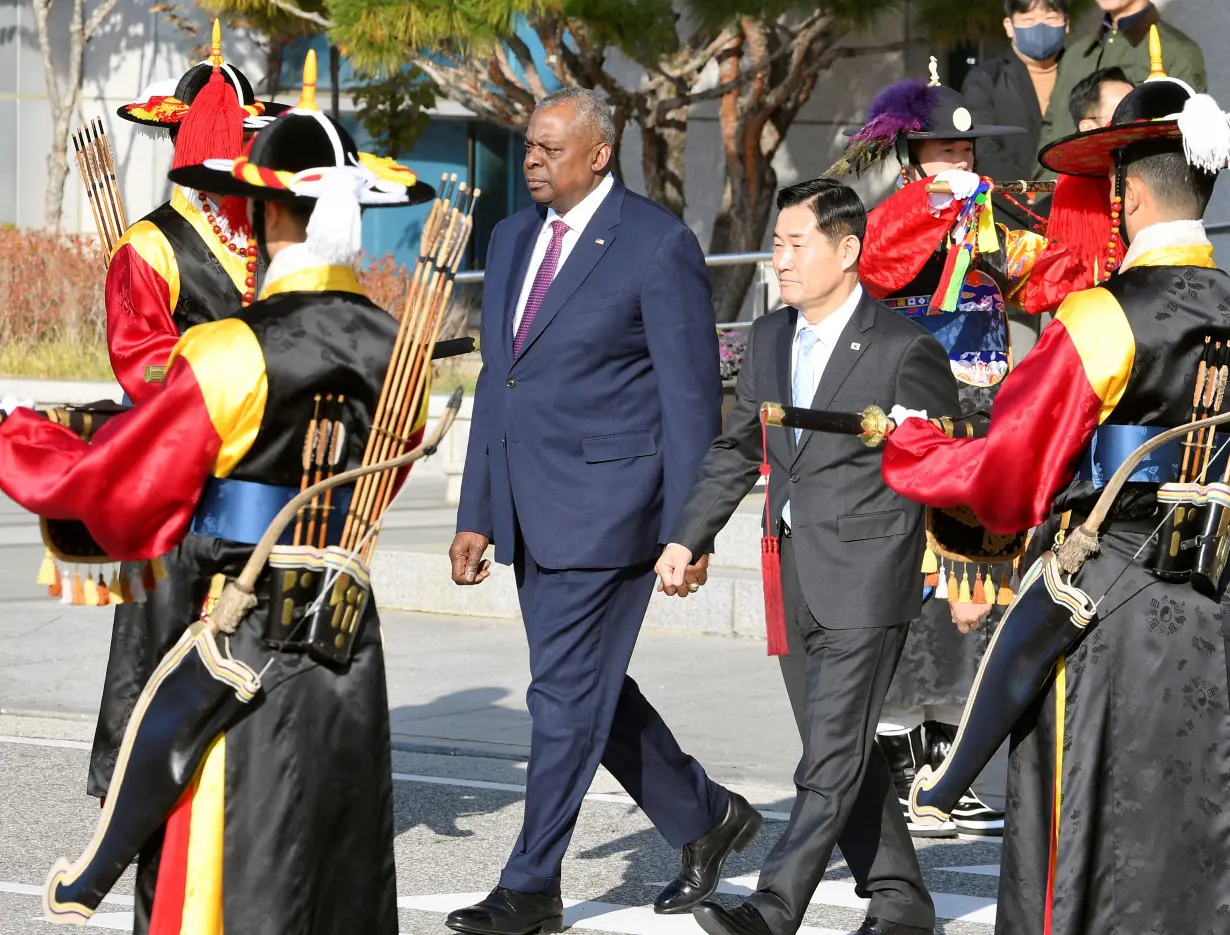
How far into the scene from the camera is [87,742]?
741 cm

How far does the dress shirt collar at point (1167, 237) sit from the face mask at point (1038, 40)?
14.8 ft

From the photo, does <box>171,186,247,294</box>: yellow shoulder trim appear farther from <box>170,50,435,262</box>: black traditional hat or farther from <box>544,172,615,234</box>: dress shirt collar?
<box>170,50,435,262</box>: black traditional hat

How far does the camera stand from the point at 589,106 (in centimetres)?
538

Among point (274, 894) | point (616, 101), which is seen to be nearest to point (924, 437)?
point (274, 894)

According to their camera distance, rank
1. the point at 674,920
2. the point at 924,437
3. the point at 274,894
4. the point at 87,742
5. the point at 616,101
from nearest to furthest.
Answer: the point at 274,894, the point at 924,437, the point at 674,920, the point at 87,742, the point at 616,101

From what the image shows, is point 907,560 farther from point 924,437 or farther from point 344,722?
point 344,722

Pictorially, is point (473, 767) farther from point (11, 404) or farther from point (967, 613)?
point (11, 404)

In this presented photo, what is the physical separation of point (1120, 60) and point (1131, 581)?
14.7ft

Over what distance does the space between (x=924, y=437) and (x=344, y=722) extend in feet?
4.42

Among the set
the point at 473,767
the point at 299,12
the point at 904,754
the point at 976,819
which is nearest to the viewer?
the point at 976,819

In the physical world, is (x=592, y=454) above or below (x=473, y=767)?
above

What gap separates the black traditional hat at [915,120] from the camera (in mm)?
6355

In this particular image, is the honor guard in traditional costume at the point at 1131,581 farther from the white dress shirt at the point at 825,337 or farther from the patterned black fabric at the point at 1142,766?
the white dress shirt at the point at 825,337

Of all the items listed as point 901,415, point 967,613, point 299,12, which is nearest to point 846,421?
point 901,415
